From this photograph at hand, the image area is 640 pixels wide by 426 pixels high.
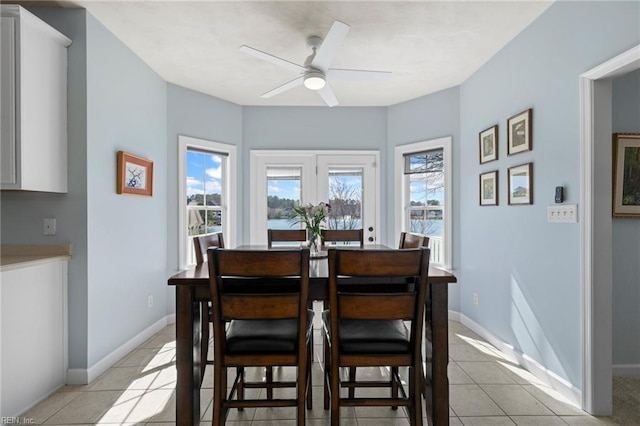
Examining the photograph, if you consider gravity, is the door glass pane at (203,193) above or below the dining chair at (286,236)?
above

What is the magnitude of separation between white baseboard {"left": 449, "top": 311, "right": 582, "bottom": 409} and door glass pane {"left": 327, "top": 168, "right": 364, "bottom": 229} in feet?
6.32

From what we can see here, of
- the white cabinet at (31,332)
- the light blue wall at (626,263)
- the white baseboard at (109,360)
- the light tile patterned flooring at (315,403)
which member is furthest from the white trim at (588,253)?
the white cabinet at (31,332)

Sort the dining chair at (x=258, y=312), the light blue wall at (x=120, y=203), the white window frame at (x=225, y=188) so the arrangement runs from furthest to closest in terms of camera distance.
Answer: the white window frame at (x=225, y=188) < the light blue wall at (x=120, y=203) < the dining chair at (x=258, y=312)

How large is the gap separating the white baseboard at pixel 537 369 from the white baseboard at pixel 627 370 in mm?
569

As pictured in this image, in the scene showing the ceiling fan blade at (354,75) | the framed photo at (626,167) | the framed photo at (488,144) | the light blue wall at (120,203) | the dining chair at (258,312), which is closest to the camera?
the dining chair at (258,312)

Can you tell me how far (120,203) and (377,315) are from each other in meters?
2.44

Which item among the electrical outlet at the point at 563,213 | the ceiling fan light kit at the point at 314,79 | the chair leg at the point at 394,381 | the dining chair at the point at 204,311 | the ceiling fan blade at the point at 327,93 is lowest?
the chair leg at the point at 394,381

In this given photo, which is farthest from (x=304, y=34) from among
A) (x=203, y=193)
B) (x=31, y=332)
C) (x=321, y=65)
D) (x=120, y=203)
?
(x=31, y=332)

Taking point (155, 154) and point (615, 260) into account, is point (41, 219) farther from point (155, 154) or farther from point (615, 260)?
point (615, 260)

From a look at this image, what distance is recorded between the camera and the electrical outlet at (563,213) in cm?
Result: 204

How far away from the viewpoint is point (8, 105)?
1.99 metres

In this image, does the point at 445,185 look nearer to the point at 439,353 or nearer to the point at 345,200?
the point at 345,200

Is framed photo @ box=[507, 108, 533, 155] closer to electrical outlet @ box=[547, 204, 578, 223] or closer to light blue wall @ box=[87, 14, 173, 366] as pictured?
electrical outlet @ box=[547, 204, 578, 223]

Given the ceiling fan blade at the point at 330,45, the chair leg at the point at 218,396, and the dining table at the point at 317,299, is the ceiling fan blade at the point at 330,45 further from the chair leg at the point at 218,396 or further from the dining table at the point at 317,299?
the chair leg at the point at 218,396
